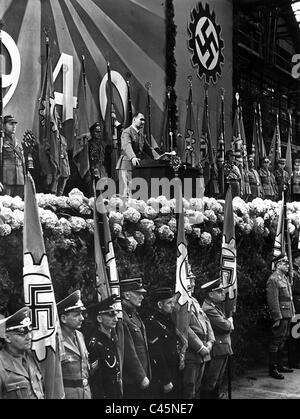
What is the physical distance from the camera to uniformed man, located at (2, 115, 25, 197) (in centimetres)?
739

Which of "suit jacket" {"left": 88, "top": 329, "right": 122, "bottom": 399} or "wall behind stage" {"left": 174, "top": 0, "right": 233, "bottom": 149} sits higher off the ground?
"wall behind stage" {"left": 174, "top": 0, "right": 233, "bottom": 149}

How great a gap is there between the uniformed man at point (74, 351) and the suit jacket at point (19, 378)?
28 cm

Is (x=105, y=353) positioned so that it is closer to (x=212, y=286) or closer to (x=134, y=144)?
(x=212, y=286)

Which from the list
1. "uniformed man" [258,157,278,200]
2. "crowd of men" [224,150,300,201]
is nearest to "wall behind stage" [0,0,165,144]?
"crowd of men" [224,150,300,201]

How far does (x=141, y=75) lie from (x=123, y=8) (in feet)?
3.85

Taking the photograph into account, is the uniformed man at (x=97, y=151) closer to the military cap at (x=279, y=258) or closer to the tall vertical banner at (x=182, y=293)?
the military cap at (x=279, y=258)

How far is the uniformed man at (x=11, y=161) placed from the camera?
24.2ft

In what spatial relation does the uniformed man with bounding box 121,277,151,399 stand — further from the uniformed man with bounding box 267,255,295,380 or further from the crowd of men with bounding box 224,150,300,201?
the crowd of men with bounding box 224,150,300,201

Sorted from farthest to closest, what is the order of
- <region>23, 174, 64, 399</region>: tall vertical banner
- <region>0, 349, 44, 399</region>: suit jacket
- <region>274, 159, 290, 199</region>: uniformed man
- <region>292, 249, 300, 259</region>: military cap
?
<region>274, 159, 290, 199</region>: uniformed man
<region>292, 249, 300, 259</region>: military cap
<region>23, 174, 64, 399</region>: tall vertical banner
<region>0, 349, 44, 399</region>: suit jacket

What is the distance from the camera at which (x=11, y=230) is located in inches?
143

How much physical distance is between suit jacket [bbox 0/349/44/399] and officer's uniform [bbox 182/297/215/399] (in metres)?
1.63

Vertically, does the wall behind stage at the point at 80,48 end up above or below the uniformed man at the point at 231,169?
above

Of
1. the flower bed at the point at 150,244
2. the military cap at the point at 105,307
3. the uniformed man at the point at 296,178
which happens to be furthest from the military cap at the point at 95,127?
the military cap at the point at 105,307
